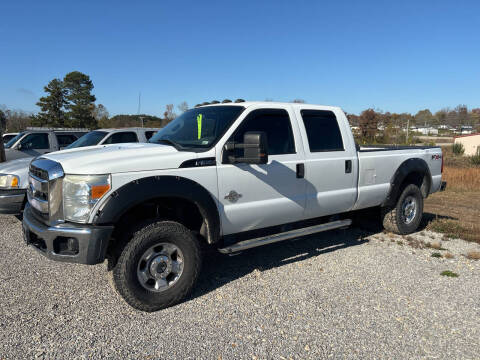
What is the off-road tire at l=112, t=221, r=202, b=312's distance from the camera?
3.29 m

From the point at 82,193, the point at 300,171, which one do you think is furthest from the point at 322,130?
the point at 82,193

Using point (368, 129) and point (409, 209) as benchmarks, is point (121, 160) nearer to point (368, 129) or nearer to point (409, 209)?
point (409, 209)

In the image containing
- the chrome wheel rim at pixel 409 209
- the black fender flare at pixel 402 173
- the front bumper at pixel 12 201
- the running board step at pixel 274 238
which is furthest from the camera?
the chrome wheel rim at pixel 409 209

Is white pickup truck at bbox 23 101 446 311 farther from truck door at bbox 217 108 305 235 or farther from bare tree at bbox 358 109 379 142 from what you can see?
bare tree at bbox 358 109 379 142

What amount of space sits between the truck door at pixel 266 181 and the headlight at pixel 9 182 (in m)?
3.92

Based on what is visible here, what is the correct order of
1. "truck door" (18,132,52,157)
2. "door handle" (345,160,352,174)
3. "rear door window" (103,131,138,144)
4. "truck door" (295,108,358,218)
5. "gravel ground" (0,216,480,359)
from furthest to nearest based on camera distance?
"truck door" (18,132,52,157) < "rear door window" (103,131,138,144) < "door handle" (345,160,352,174) < "truck door" (295,108,358,218) < "gravel ground" (0,216,480,359)

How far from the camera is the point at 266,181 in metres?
4.04

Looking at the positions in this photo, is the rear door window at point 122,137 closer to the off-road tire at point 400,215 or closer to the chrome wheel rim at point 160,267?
the chrome wheel rim at point 160,267

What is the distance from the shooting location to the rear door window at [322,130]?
459 cm

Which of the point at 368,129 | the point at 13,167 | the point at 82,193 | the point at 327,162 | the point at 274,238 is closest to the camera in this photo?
the point at 82,193

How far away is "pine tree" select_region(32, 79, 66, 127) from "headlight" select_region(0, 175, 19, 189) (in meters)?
44.7

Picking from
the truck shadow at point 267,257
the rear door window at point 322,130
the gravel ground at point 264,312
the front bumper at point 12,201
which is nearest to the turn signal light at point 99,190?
the gravel ground at point 264,312

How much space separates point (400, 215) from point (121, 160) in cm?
453

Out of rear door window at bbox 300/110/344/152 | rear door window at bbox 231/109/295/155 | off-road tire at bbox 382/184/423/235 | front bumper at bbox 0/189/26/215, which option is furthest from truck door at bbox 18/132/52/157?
off-road tire at bbox 382/184/423/235
